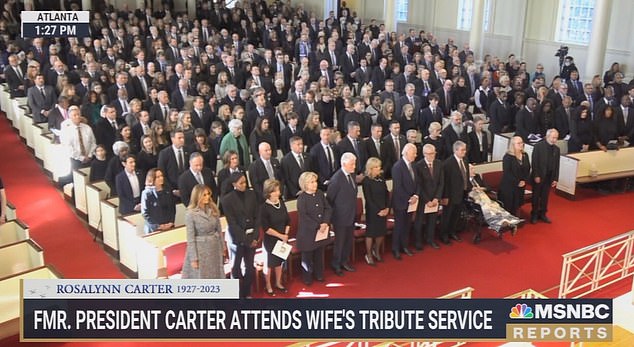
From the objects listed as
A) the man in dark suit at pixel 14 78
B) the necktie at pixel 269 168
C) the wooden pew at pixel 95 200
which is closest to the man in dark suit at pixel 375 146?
the necktie at pixel 269 168

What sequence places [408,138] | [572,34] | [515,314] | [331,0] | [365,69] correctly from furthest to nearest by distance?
1. [331,0]
2. [572,34]
3. [365,69]
4. [408,138]
5. [515,314]

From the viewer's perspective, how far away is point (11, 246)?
6703 mm

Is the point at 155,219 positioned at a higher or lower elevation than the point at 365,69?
lower

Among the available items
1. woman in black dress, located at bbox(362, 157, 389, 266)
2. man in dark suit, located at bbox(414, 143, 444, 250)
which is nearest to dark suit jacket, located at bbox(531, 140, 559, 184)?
man in dark suit, located at bbox(414, 143, 444, 250)

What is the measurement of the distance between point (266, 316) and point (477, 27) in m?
15.0

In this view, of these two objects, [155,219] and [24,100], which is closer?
[155,219]

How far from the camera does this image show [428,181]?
321 inches

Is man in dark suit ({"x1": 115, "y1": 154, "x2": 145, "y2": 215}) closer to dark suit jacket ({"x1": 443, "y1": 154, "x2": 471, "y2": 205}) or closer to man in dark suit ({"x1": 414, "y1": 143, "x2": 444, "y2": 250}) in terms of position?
man in dark suit ({"x1": 414, "y1": 143, "x2": 444, "y2": 250})

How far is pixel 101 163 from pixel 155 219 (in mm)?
1811

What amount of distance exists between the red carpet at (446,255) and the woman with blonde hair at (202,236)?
31.2 inches

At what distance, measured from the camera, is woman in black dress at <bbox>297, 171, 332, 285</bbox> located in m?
7.09

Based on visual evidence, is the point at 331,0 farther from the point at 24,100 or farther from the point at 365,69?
the point at 24,100

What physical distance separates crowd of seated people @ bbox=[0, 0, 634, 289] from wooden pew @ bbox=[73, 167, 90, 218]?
329 mm

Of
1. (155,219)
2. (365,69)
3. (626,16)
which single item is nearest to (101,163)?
(155,219)
